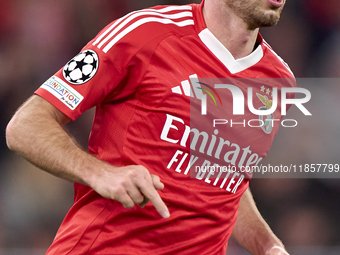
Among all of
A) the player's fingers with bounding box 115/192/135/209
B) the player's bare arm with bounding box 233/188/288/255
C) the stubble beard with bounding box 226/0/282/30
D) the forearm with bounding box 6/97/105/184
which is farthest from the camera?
the player's bare arm with bounding box 233/188/288/255

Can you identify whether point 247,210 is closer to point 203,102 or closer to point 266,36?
point 203,102

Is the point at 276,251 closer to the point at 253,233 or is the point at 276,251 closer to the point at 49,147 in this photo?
the point at 253,233

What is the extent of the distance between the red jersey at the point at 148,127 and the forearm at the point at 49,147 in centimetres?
10

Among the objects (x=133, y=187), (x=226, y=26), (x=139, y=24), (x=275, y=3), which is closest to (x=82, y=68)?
(x=139, y=24)

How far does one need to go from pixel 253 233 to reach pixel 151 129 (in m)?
0.74

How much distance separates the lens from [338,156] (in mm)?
4047

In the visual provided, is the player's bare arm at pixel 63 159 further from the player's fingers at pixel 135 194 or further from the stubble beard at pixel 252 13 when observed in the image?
the stubble beard at pixel 252 13

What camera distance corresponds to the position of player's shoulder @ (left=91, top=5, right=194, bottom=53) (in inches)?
60.0

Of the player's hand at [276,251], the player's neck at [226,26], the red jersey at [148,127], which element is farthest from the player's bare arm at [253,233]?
the player's neck at [226,26]

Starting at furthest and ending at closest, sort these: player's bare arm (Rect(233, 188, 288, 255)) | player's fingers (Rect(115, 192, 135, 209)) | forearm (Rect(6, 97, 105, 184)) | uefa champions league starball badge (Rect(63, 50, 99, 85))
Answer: player's bare arm (Rect(233, 188, 288, 255)) < uefa champions league starball badge (Rect(63, 50, 99, 85)) < forearm (Rect(6, 97, 105, 184)) < player's fingers (Rect(115, 192, 135, 209))

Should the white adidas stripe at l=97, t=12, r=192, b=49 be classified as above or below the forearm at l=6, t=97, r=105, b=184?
above

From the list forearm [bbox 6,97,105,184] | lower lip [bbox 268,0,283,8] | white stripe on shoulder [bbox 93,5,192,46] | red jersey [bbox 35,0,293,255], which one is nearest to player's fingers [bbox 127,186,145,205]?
forearm [bbox 6,97,105,184]

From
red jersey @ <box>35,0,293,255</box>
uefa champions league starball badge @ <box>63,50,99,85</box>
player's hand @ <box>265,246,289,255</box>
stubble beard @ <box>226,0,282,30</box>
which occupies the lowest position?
player's hand @ <box>265,246,289,255</box>

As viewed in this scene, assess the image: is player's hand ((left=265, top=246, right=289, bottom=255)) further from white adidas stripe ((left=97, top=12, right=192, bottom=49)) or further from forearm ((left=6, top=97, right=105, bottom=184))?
white adidas stripe ((left=97, top=12, right=192, bottom=49))
